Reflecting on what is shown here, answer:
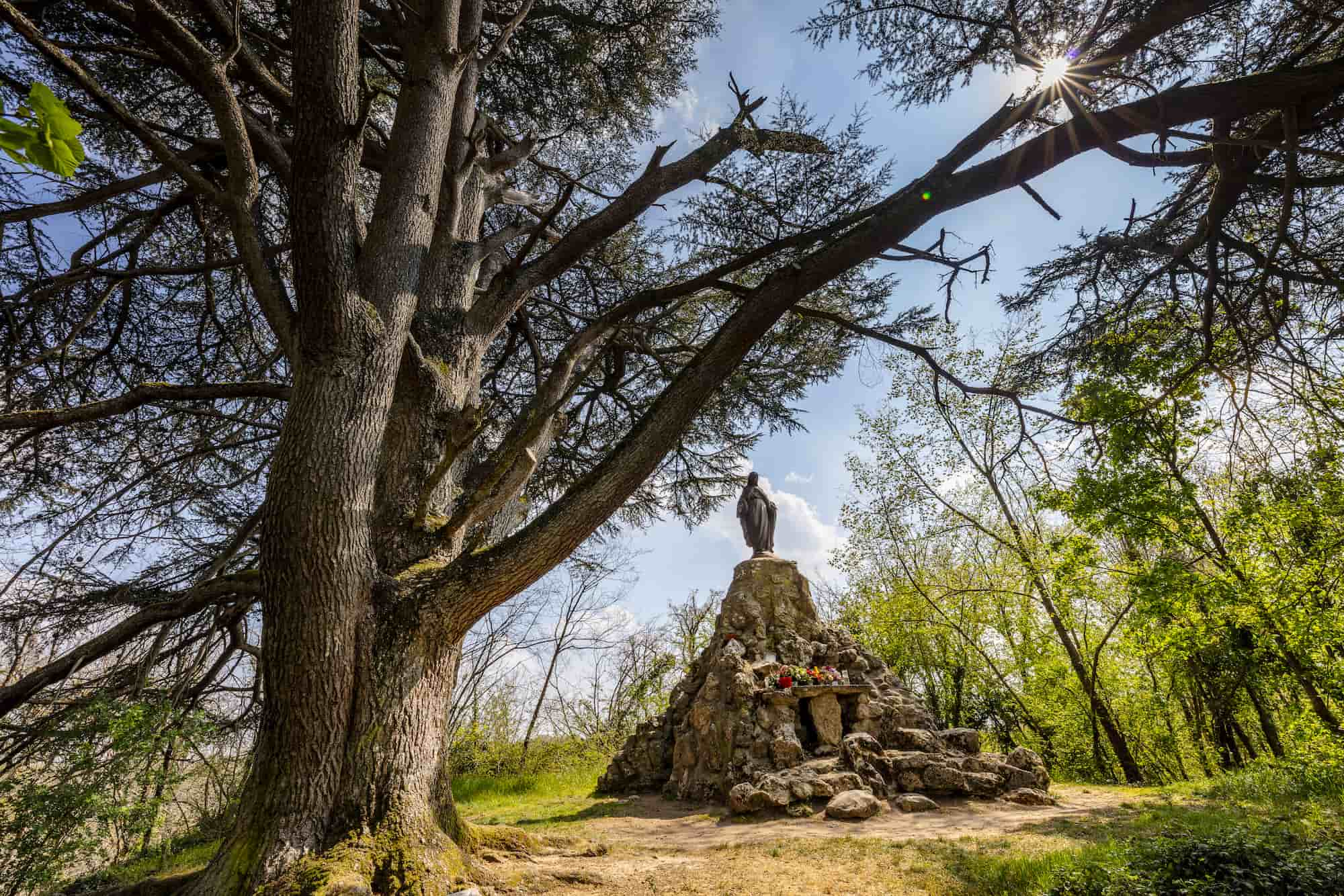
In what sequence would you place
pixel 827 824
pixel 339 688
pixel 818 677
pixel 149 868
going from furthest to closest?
pixel 818 677, pixel 827 824, pixel 149 868, pixel 339 688

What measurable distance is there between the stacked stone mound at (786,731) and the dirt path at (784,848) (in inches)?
15.5

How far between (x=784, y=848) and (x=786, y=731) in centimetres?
331

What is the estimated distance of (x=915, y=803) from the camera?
6.50m

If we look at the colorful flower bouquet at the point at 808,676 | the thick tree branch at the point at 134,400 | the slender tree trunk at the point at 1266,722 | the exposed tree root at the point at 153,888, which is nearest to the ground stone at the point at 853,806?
the colorful flower bouquet at the point at 808,676

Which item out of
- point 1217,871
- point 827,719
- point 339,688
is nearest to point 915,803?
point 827,719

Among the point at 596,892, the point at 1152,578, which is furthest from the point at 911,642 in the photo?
the point at 596,892

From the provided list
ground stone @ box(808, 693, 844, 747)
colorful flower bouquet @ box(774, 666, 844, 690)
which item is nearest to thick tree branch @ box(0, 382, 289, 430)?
colorful flower bouquet @ box(774, 666, 844, 690)

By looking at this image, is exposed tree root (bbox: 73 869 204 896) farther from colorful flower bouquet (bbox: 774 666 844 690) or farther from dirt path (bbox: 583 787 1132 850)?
colorful flower bouquet (bbox: 774 666 844 690)

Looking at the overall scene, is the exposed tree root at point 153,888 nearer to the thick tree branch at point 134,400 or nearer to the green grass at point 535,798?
the thick tree branch at point 134,400

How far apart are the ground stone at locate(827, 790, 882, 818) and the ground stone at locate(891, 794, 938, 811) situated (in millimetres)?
414

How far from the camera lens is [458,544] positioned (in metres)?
3.43

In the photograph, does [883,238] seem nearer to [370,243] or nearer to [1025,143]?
[1025,143]

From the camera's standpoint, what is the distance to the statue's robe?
1038cm

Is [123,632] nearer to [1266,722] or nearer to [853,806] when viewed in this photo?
[853,806]
